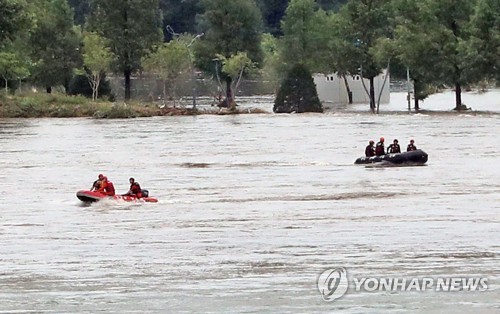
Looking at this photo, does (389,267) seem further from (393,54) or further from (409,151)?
(393,54)

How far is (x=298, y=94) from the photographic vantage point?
105875mm

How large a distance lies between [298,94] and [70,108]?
18.0 m

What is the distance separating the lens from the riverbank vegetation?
10181 cm

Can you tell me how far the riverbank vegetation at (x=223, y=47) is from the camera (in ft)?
334

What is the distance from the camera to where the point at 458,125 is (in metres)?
83.9

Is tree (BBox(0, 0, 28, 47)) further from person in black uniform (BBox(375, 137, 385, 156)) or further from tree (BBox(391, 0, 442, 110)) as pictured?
person in black uniform (BBox(375, 137, 385, 156))

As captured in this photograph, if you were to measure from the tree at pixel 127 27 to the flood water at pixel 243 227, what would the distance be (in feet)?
134

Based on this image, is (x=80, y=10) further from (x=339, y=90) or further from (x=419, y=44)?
(x=419, y=44)

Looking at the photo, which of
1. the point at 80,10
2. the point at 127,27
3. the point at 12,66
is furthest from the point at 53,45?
the point at 80,10

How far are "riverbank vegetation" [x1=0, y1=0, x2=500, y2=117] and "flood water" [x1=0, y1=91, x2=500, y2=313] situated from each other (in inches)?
1295

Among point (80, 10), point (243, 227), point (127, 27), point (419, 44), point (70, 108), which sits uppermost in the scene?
point (80, 10)

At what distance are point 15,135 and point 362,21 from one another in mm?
42514

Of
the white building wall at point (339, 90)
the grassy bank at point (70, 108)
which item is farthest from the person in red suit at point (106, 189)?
the white building wall at point (339, 90)

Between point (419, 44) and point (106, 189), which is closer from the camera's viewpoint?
point (106, 189)
